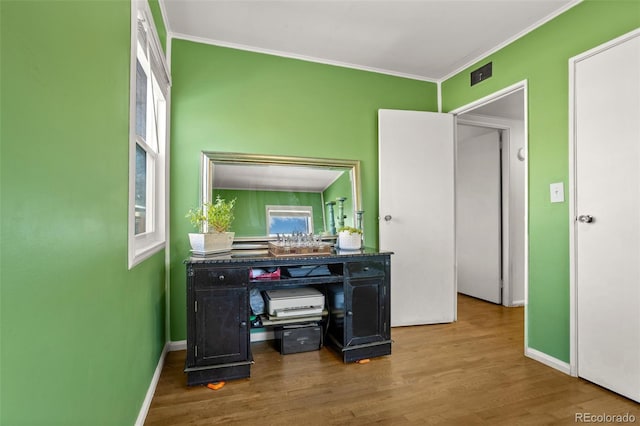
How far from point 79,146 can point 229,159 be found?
1.76 meters

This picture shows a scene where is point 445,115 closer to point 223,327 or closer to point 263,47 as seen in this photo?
point 263,47

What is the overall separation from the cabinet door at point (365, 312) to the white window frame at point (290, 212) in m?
0.74

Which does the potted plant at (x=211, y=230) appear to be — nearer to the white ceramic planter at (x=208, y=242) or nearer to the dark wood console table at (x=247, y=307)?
the white ceramic planter at (x=208, y=242)

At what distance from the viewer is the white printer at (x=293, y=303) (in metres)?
2.36

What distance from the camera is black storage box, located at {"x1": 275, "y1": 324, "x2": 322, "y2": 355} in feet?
8.09

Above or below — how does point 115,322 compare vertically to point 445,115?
below

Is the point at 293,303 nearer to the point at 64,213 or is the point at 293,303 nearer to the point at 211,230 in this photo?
the point at 211,230

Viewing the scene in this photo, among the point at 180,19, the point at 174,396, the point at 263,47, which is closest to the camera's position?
the point at 174,396

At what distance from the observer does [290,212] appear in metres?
2.82

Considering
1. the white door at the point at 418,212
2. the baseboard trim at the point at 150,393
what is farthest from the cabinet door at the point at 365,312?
the baseboard trim at the point at 150,393

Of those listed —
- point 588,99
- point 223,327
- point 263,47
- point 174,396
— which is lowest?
point 174,396

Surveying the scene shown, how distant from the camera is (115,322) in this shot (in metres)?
1.25

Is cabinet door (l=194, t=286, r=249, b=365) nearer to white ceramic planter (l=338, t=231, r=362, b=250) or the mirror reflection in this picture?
the mirror reflection

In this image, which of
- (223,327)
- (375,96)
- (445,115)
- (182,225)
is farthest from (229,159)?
(445,115)
